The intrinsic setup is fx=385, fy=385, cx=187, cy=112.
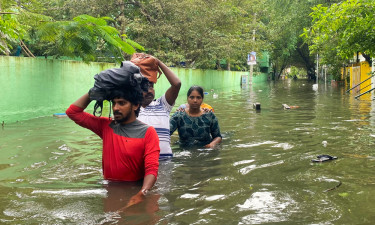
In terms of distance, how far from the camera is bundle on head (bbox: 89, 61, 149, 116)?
3.41m

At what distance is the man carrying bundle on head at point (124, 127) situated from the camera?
3459 mm

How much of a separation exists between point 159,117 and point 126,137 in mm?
1646

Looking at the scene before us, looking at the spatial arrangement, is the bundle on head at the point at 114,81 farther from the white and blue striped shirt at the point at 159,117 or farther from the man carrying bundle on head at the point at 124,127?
the white and blue striped shirt at the point at 159,117

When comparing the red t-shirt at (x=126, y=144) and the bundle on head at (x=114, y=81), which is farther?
the red t-shirt at (x=126, y=144)

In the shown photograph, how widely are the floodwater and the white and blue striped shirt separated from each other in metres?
0.39

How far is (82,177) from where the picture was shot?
4.85 metres

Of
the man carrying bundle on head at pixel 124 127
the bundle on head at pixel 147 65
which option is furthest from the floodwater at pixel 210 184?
the bundle on head at pixel 147 65

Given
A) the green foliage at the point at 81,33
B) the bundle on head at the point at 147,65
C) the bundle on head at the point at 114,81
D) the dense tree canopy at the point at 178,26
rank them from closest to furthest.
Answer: the bundle on head at the point at 114,81, the bundle on head at the point at 147,65, the green foliage at the point at 81,33, the dense tree canopy at the point at 178,26

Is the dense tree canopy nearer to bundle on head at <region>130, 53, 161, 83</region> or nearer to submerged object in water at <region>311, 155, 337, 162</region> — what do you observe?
bundle on head at <region>130, 53, 161, 83</region>

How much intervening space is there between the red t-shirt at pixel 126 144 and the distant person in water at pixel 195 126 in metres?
2.80

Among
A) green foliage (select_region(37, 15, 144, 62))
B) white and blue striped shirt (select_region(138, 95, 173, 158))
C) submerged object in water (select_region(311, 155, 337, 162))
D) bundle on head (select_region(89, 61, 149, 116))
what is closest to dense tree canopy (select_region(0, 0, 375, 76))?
green foliage (select_region(37, 15, 144, 62))

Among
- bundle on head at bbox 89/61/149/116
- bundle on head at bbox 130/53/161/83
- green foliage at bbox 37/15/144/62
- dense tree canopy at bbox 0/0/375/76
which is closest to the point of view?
bundle on head at bbox 89/61/149/116

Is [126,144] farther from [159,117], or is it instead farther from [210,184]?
[159,117]

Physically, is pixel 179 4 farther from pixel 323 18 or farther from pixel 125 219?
pixel 125 219
